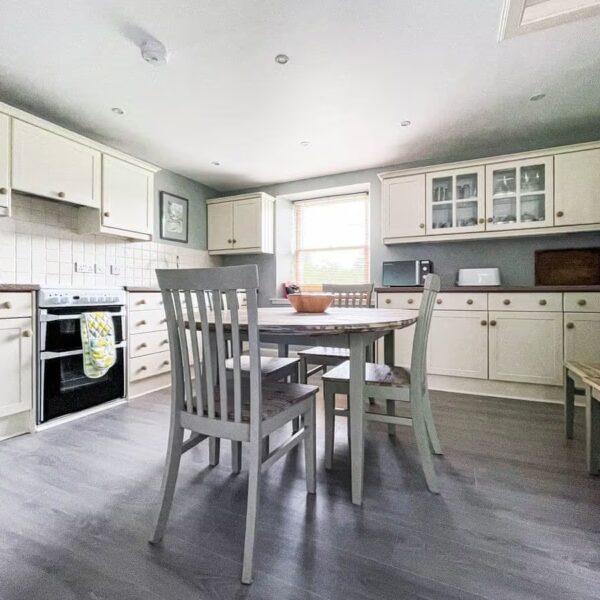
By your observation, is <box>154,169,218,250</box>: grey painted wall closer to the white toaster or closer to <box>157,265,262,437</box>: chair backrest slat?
<box>157,265,262,437</box>: chair backrest slat

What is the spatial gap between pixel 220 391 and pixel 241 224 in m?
3.41

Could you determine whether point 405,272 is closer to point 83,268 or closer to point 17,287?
point 83,268

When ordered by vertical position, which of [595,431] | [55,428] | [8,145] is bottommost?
[55,428]

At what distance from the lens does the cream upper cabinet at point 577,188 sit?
9.02 feet

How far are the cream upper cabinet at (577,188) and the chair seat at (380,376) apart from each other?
222 cm

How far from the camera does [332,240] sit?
171 inches

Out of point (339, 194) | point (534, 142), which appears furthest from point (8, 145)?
point (534, 142)

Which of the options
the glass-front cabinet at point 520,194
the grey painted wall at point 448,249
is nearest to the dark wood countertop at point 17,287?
the grey painted wall at point 448,249

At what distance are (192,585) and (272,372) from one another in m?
0.90

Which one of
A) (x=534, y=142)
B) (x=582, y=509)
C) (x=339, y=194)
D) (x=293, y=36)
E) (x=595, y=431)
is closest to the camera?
(x=582, y=509)

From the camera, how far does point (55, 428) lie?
2.26m

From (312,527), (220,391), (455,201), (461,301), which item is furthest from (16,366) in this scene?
(455,201)

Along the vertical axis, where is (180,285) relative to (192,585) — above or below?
above

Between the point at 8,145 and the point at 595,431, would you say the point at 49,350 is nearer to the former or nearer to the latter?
the point at 8,145
